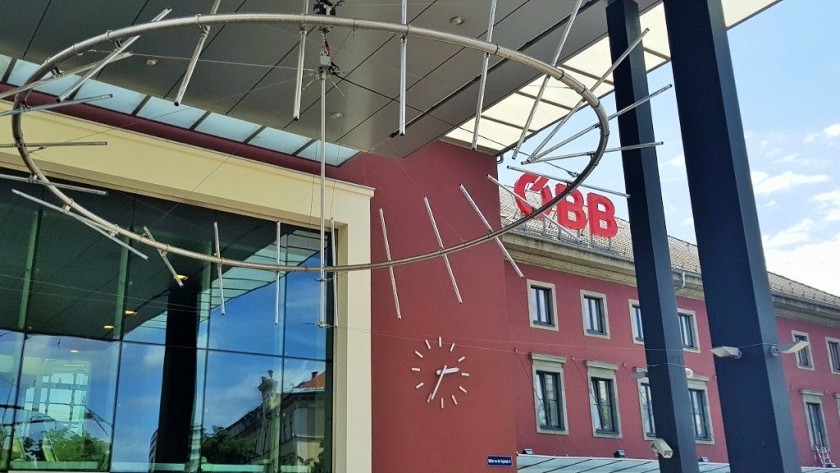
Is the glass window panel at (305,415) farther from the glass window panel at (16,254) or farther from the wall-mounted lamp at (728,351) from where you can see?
the wall-mounted lamp at (728,351)

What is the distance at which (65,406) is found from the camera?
48.6ft

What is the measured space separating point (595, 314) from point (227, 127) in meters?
16.4

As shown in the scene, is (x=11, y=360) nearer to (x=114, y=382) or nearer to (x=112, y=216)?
(x=114, y=382)

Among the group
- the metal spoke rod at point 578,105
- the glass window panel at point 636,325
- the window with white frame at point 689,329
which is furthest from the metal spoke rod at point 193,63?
the window with white frame at point 689,329

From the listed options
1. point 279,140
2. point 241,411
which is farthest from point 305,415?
point 279,140

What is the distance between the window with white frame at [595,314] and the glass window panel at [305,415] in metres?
13.2

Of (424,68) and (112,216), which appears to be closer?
(424,68)

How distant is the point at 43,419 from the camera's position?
14570 millimetres

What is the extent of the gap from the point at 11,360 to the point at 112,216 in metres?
3.36

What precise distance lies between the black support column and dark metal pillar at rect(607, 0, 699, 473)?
29.1 ft

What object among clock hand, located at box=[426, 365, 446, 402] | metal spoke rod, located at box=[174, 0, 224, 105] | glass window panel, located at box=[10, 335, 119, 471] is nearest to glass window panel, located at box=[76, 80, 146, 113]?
glass window panel, located at box=[10, 335, 119, 471]

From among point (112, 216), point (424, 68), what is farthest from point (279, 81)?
point (112, 216)

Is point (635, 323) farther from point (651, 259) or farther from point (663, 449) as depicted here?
point (663, 449)

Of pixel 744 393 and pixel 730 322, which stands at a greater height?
pixel 730 322
